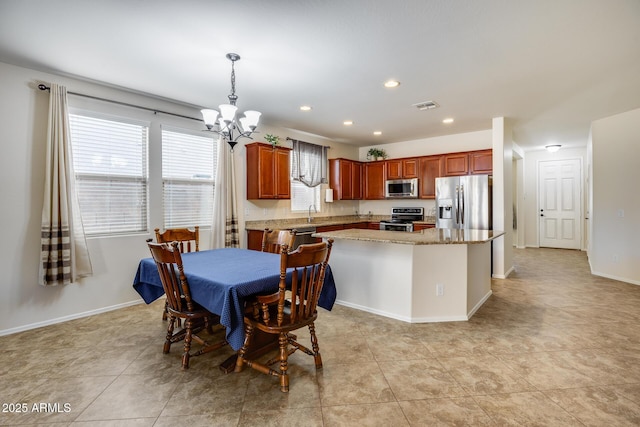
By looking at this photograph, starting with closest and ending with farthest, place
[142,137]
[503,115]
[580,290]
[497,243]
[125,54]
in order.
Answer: [125,54]
[142,137]
[580,290]
[503,115]
[497,243]

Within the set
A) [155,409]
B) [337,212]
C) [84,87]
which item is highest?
[84,87]

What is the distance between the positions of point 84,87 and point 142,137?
29.0 inches

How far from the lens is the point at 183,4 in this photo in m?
2.08

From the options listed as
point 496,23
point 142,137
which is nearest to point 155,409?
point 142,137

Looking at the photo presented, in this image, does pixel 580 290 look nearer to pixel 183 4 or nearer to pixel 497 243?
pixel 497 243

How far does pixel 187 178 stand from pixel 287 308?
2835 millimetres

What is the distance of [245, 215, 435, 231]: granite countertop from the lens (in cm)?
500

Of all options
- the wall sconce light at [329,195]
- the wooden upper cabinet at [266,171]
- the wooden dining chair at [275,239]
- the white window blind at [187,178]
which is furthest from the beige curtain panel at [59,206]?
the wall sconce light at [329,195]

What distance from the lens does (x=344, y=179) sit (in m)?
6.46

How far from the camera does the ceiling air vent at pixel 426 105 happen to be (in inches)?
162

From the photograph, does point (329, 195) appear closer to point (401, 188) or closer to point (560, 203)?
point (401, 188)

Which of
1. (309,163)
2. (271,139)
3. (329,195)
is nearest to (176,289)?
(271,139)

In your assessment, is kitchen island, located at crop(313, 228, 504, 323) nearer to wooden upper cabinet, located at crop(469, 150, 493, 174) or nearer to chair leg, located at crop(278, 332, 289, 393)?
chair leg, located at crop(278, 332, 289, 393)

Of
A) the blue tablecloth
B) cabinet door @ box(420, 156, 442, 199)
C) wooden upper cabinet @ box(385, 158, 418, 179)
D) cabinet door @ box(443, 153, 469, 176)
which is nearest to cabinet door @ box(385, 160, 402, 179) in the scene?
wooden upper cabinet @ box(385, 158, 418, 179)
